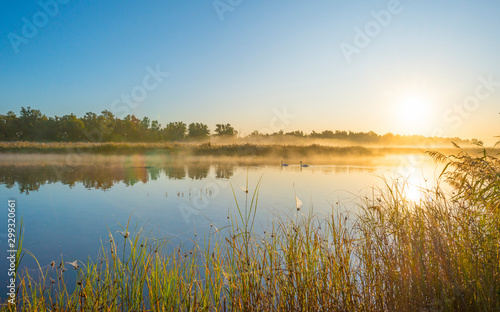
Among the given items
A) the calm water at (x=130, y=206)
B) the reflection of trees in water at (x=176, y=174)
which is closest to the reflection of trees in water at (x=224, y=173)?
the calm water at (x=130, y=206)

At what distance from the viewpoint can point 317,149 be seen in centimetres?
3419

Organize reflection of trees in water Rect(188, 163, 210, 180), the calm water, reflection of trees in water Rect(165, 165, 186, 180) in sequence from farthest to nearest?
1. reflection of trees in water Rect(165, 165, 186, 180)
2. reflection of trees in water Rect(188, 163, 210, 180)
3. the calm water

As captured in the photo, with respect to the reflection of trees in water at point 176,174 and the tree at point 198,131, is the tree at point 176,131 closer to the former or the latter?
the tree at point 198,131

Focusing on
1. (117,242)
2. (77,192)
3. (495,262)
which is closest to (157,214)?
(117,242)

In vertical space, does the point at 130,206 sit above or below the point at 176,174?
below

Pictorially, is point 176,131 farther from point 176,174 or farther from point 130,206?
point 130,206

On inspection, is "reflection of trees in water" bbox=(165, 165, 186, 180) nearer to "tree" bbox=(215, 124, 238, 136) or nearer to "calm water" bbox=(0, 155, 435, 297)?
"calm water" bbox=(0, 155, 435, 297)

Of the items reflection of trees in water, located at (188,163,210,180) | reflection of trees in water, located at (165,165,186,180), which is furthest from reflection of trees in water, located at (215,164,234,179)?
reflection of trees in water, located at (165,165,186,180)

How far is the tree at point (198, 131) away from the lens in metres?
60.4

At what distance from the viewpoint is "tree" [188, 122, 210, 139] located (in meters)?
60.4

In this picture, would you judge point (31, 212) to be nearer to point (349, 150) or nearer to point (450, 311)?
point (450, 311)

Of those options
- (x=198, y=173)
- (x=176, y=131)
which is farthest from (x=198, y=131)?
(x=198, y=173)

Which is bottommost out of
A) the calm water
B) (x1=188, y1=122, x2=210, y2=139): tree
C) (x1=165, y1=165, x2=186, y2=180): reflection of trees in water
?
the calm water

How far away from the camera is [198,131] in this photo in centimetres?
6047
